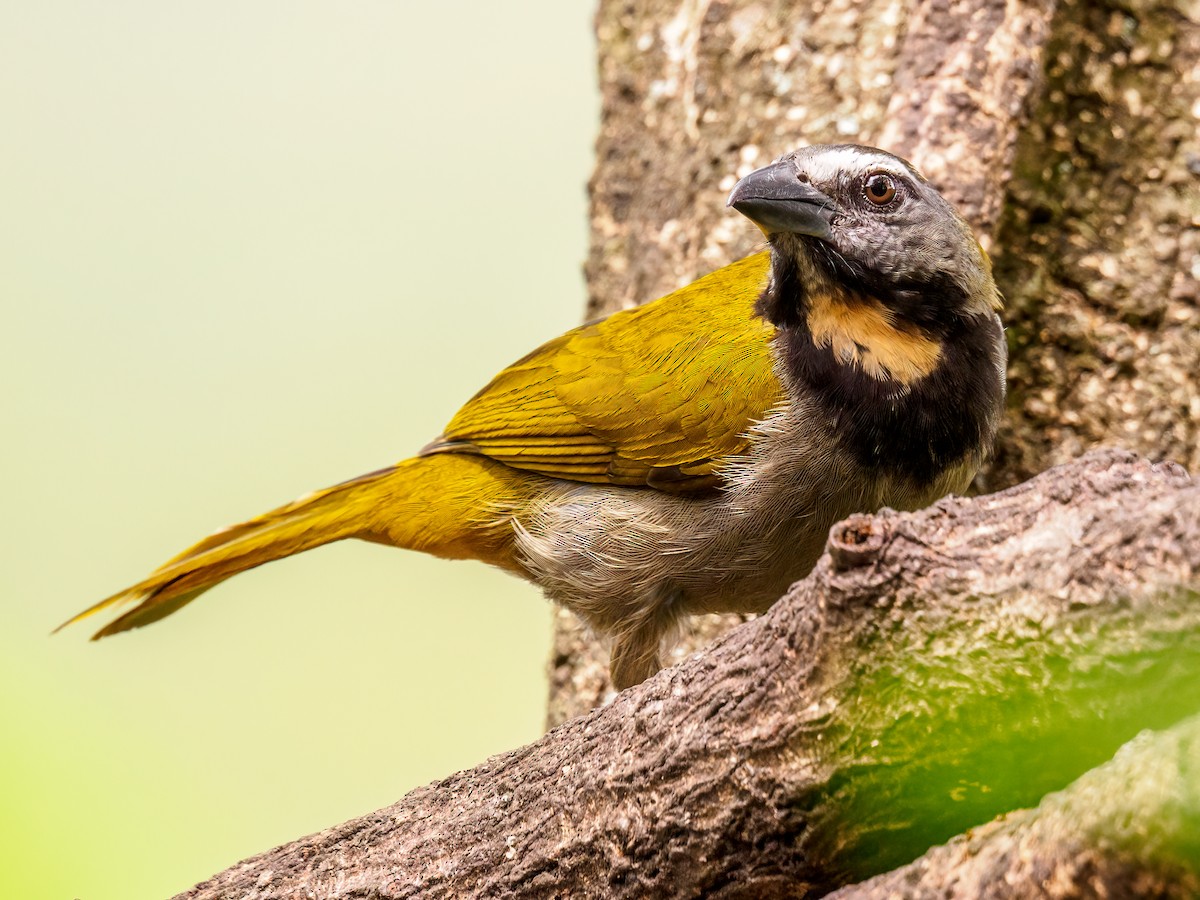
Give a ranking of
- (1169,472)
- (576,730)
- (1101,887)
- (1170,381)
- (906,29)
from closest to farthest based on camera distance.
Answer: (1101,887) → (1169,472) → (576,730) → (1170,381) → (906,29)

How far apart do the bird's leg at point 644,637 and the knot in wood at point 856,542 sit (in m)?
1.77

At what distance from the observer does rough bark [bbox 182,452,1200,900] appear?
5.35 feet

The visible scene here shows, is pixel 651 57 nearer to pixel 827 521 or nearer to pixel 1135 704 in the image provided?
pixel 827 521

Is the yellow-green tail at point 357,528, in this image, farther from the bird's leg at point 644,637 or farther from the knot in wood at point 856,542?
the knot in wood at point 856,542

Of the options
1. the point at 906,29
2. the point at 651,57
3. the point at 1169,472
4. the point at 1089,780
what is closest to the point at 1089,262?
the point at 906,29

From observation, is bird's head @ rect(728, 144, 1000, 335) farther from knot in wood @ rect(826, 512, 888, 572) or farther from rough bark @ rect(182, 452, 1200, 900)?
knot in wood @ rect(826, 512, 888, 572)

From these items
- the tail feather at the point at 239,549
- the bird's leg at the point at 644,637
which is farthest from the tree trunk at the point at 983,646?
the tail feather at the point at 239,549

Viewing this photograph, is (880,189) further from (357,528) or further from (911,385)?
(357,528)

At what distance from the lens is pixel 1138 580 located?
5.35 feet

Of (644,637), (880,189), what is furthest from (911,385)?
(644,637)

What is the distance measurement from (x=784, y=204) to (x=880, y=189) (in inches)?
12.0

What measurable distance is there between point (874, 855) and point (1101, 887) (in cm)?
54

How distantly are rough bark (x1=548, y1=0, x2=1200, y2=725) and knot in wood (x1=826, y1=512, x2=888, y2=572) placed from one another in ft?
7.67

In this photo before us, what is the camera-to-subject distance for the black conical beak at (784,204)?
128 inches
